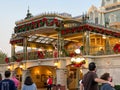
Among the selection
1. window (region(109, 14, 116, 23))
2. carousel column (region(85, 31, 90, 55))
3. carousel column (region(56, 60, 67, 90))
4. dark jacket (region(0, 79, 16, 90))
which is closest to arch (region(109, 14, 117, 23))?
window (region(109, 14, 116, 23))

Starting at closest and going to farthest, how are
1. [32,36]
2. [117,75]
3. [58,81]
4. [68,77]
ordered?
[117,75] → [58,81] → [68,77] → [32,36]

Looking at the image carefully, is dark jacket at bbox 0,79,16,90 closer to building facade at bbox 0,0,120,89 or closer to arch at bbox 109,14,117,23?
building facade at bbox 0,0,120,89

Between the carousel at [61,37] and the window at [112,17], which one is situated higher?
the window at [112,17]

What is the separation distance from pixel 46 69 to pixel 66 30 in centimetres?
832

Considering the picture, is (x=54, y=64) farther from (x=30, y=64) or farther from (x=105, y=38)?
(x=105, y=38)

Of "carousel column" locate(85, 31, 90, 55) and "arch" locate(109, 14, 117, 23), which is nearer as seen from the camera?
"carousel column" locate(85, 31, 90, 55)

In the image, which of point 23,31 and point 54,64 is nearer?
point 54,64

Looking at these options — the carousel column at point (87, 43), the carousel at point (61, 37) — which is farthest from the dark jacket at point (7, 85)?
the carousel column at point (87, 43)

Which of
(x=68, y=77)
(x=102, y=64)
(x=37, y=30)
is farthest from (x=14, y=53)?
(x=102, y=64)

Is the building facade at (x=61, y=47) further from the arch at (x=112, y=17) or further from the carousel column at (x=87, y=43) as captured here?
the arch at (x=112, y=17)

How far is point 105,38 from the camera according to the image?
113ft

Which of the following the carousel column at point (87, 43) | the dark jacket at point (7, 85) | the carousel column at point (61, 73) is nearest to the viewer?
the dark jacket at point (7, 85)

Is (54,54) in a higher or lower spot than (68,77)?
higher

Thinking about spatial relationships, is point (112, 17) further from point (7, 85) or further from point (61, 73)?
point (7, 85)
